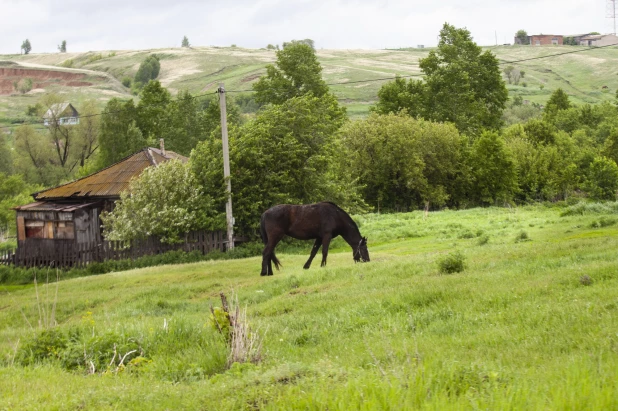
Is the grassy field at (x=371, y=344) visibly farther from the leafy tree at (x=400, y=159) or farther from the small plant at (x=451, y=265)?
the leafy tree at (x=400, y=159)

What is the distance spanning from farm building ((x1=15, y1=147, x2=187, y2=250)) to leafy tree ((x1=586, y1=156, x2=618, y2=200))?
3792 centimetres

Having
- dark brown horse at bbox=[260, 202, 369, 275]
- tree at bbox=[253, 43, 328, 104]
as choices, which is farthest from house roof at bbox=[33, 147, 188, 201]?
tree at bbox=[253, 43, 328, 104]

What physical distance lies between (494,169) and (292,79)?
22.7 meters

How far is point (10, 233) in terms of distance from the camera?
71.8 metres

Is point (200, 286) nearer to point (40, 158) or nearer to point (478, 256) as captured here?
point (478, 256)

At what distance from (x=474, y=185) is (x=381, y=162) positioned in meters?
10.4

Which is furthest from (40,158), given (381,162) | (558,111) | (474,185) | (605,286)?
(605,286)

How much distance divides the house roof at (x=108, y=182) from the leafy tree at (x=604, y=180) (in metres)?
37.1

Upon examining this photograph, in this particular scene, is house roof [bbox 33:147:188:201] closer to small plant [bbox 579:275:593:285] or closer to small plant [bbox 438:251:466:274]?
small plant [bbox 438:251:466:274]

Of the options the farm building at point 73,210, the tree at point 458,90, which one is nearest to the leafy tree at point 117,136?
the farm building at point 73,210

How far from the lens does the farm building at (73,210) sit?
39281 mm

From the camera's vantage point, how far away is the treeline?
114ft

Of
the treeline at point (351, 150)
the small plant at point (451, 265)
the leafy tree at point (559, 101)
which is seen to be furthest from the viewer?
the leafy tree at point (559, 101)

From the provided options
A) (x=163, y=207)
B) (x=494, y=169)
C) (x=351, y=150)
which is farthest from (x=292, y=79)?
(x=163, y=207)
